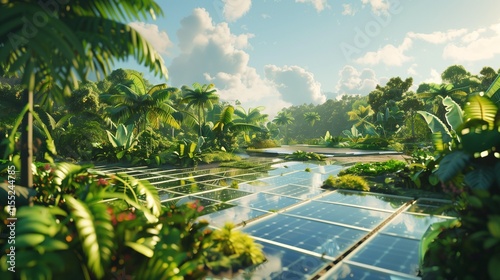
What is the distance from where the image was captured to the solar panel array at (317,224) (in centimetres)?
370

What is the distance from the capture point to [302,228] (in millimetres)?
5160

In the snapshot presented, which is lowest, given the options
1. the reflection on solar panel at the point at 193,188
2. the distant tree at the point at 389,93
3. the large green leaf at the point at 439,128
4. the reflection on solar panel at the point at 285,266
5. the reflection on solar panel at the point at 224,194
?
the reflection on solar panel at the point at 285,266

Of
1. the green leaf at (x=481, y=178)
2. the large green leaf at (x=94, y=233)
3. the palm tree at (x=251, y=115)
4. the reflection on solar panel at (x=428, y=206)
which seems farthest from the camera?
the palm tree at (x=251, y=115)

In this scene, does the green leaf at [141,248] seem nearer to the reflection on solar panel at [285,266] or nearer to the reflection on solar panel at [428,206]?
the reflection on solar panel at [285,266]

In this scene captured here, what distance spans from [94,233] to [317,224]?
4.11m

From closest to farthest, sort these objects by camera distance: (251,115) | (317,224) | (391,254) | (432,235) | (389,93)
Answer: (432,235) < (391,254) < (317,224) < (251,115) < (389,93)

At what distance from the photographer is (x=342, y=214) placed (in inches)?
238

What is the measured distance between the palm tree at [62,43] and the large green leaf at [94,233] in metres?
1.08

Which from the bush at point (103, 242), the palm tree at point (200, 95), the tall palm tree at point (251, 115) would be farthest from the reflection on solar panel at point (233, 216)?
the tall palm tree at point (251, 115)

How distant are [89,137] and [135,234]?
18448mm

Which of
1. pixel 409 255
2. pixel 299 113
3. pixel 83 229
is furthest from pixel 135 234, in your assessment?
pixel 299 113

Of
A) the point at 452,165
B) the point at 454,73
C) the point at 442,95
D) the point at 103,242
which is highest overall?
the point at 454,73

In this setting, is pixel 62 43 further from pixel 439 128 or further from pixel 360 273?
pixel 439 128

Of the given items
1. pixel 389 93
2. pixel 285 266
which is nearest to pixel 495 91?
pixel 285 266
